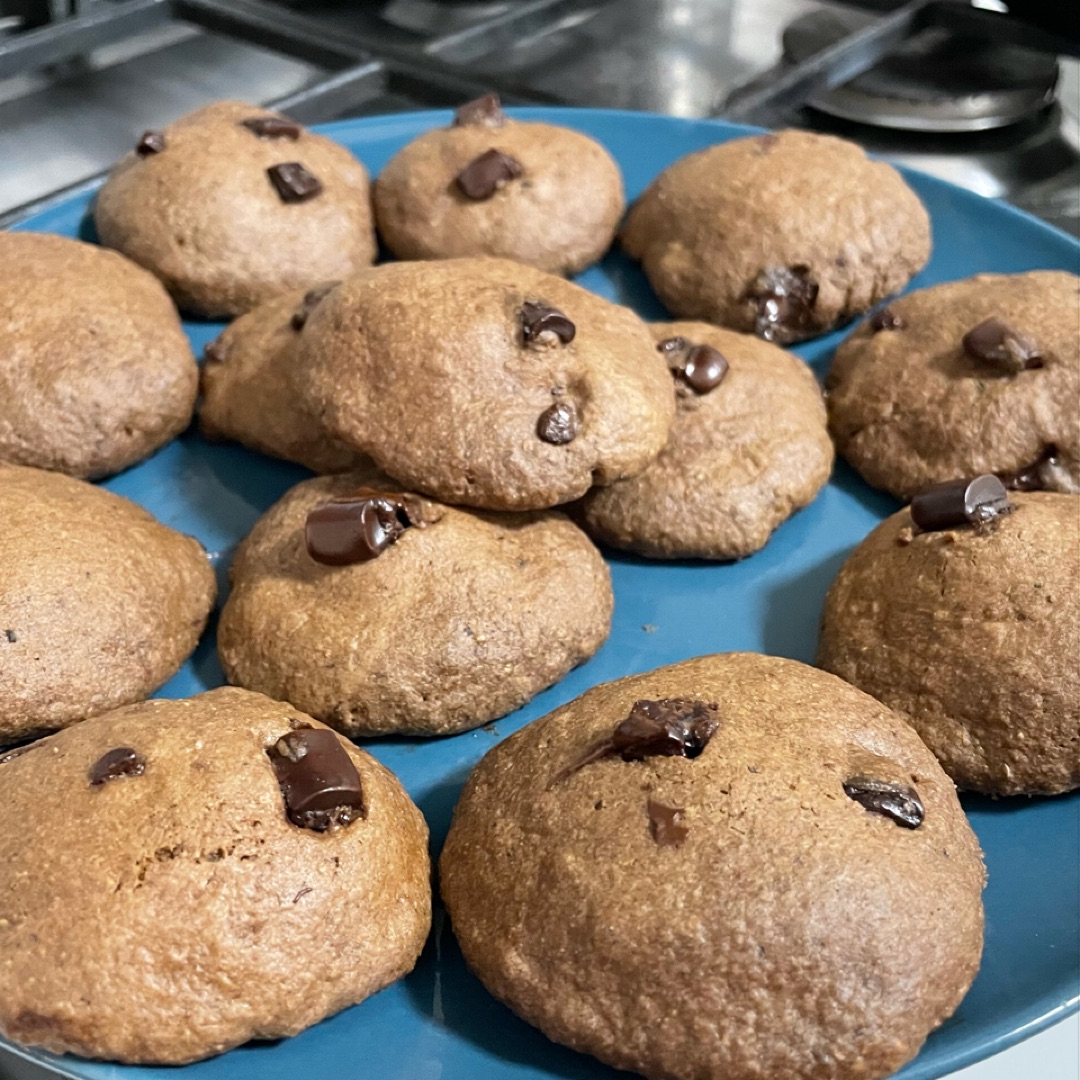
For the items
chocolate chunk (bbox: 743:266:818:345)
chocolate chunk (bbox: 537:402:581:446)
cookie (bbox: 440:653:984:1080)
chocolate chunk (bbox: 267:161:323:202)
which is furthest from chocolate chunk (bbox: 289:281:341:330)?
cookie (bbox: 440:653:984:1080)

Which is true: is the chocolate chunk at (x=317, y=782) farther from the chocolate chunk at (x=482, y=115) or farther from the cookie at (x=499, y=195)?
the chocolate chunk at (x=482, y=115)

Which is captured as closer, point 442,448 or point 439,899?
point 439,899

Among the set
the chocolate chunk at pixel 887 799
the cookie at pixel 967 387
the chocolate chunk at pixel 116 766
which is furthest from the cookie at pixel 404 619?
the cookie at pixel 967 387

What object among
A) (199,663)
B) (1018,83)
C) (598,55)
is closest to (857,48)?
(1018,83)

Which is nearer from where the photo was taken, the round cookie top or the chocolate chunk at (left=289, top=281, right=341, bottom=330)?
the round cookie top

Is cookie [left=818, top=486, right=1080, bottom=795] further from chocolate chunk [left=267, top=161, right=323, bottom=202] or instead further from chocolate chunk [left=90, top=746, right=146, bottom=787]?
chocolate chunk [left=267, top=161, right=323, bottom=202]

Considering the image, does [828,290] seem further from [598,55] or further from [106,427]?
[598,55]
